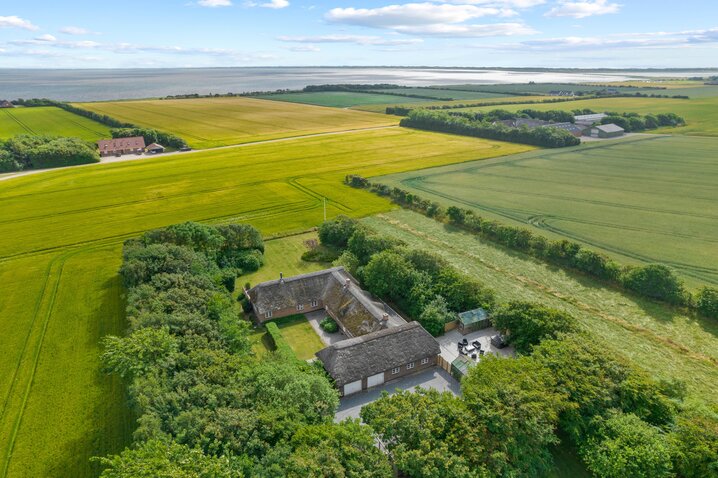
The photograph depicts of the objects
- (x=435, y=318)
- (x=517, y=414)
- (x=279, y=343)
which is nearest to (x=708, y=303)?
(x=435, y=318)

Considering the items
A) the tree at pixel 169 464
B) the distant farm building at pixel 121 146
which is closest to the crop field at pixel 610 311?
the tree at pixel 169 464

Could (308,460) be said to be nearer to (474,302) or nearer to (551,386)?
(551,386)

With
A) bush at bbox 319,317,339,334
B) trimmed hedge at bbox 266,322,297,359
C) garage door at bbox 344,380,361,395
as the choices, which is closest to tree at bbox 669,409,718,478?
garage door at bbox 344,380,361,395

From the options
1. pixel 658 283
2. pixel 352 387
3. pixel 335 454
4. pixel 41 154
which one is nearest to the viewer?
pixel 335 454

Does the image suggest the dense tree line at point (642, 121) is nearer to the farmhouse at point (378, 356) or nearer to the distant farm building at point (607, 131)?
the distant farm building at point (607, 131)

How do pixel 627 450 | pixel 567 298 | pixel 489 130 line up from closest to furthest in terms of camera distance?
pixel 627 450
pixel 567 298
pixel 489 130

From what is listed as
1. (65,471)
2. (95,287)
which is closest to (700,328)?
(65,471)

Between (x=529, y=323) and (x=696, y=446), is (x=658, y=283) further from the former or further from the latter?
(x=696, y=446)
